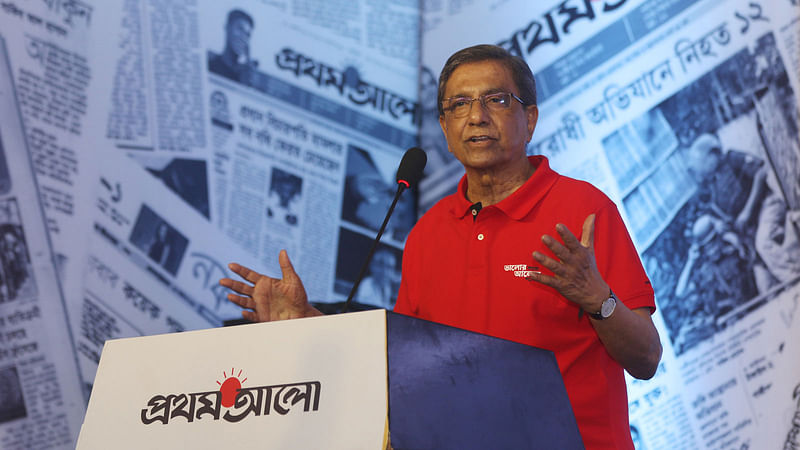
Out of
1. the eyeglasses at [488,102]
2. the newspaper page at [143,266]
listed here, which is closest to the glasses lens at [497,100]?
the eyeglasses at [488,102]

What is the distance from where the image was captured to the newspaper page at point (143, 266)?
2184 millimetres

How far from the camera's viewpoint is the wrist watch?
1134 millimetres

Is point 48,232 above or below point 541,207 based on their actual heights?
above

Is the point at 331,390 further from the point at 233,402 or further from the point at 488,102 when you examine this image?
the point at 488,102

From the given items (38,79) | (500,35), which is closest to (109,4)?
(38,79)

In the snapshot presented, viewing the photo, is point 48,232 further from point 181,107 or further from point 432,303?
point 432,303

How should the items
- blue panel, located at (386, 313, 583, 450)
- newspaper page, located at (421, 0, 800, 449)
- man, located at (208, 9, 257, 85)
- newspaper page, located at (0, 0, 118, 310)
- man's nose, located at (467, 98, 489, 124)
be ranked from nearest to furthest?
blue panel, located at (386, 313, 583, 450)
man's nose, located at (467, 98, 489, 124)
newspaper page, located at (0, 0, 118, 310)
newspaper page, located at (421, 0, 800, 449)
man, located at (208, 9, 257, 85)

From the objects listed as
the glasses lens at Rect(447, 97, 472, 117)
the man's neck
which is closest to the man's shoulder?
the man's neck

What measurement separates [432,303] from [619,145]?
4.26 ft

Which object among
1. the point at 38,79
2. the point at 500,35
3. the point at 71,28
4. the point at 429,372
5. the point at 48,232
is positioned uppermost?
the point at 500,35

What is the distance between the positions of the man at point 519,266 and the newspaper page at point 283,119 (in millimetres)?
1083

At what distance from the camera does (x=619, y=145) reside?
254 centimetres

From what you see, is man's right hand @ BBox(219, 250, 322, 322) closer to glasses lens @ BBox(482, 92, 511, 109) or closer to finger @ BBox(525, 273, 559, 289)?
finger @ BBox(525, 273, 559, 289)

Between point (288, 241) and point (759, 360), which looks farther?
point (288, 241)
